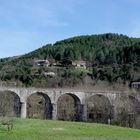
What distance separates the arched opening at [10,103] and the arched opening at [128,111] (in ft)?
41.0

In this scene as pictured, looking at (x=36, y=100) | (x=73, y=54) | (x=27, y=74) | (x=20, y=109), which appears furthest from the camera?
(x=73, y=54)


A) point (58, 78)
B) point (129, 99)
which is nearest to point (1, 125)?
point (129, 99)

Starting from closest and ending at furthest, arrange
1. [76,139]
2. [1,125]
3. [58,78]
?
[76,139] < [1,125] < [58,78]

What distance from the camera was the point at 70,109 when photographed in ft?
188

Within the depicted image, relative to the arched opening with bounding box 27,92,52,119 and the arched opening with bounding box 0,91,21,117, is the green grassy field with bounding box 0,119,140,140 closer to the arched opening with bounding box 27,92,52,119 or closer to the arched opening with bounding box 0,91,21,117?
the arched opening with bounding box 0,91,21,117

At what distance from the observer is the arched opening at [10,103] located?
166 feet

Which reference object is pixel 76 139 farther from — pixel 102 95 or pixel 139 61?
pixel 139 61

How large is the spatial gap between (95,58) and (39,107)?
156 feet

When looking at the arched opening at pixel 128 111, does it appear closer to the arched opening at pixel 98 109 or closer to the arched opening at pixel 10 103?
the arched opening at pixel 98 109

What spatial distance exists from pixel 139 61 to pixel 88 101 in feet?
106

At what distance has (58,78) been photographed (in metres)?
81.9

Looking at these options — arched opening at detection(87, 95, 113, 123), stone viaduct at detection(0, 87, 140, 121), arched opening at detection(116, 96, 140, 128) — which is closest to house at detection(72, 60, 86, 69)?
arched opening at detection(87, 95, 113, 123)

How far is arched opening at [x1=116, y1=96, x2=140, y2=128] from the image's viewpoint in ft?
142

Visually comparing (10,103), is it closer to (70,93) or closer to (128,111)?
(70,93)
